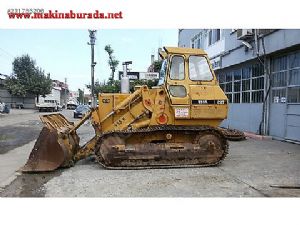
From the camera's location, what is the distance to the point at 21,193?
19.3ft

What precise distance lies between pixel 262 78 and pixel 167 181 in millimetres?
8762

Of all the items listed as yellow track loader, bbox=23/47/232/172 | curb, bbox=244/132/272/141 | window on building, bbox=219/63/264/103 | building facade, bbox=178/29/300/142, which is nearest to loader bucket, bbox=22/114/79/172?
yellow track loader, bbox=23/47/232/172

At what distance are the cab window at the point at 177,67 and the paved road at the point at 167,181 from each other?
208 centimetres

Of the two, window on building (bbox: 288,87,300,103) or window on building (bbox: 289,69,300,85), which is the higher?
window on building (bbox: 289,69,300,85)

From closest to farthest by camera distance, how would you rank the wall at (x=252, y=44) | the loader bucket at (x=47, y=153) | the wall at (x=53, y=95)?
the loader bucket at (x=47, y=153) < the wall at (x=252, y=44) < the wall at (x=53, y=95)

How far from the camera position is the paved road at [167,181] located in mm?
5676

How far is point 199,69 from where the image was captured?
812 cm

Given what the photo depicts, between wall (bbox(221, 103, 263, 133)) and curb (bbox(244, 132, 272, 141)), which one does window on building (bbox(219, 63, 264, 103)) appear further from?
curb (bbox(244, 132, 272, 141))

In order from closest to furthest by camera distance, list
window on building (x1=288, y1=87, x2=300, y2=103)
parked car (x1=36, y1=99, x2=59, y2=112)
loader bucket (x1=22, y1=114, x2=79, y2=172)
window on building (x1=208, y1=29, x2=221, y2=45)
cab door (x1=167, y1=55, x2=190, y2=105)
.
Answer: loader bucket (x1=22, y1=114, x2=79, y2=172) → cab door (x1=167, y1=55, x2=190, y2=105) → window on building (x1=288, y1=87, x2=300, y2=103) → window on building (x1=208, y1=29, x2=221, y2=45) → parked car (x1=36, y1=99, x2=59, y2=112)

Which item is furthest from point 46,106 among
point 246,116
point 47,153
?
point 47,153

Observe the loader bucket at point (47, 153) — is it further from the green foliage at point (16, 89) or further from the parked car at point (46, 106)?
the parked car at point (46, 106)

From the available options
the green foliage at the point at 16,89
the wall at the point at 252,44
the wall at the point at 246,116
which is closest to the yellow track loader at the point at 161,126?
the wall at the point at 252,44

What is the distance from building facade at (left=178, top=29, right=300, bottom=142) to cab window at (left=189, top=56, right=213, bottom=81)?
411cm

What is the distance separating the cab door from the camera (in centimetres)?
776
